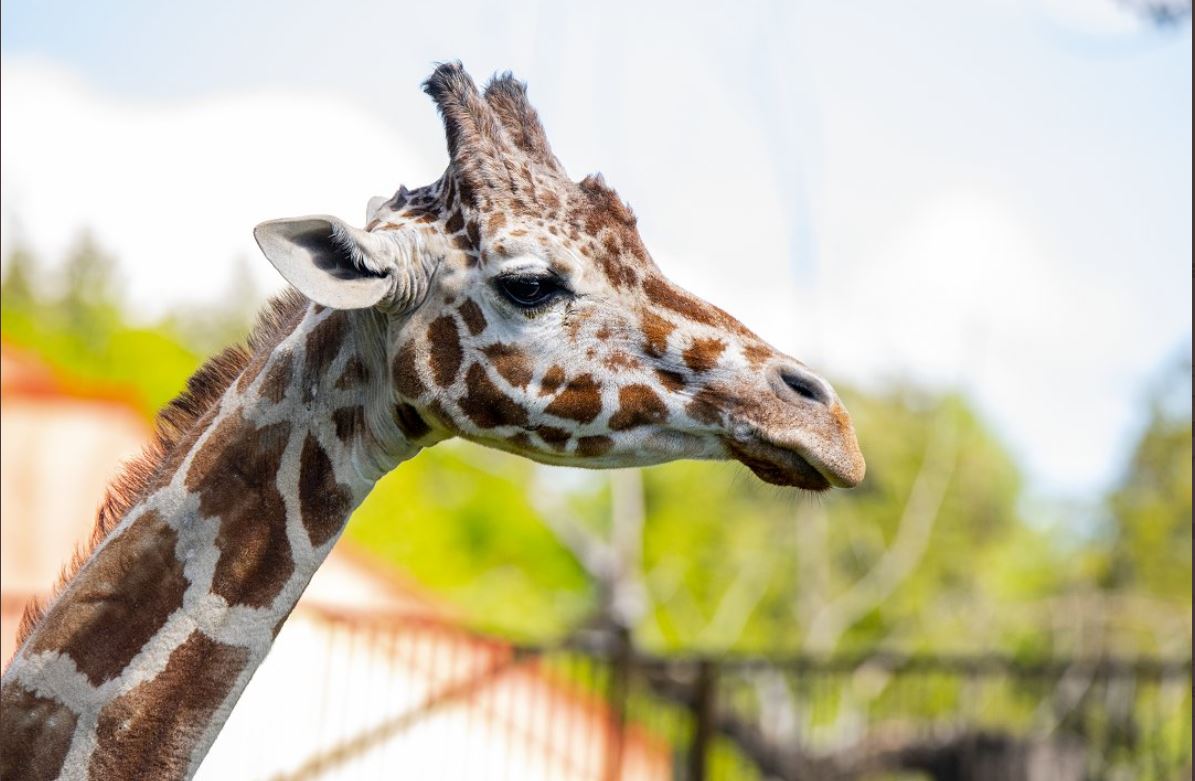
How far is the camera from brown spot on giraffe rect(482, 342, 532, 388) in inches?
131

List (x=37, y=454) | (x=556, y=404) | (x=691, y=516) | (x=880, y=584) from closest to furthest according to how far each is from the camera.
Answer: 1. (x=556, y=404)
2. (x=37, y=454)
3. (x=880, y=584)
4. (x=691, y=516)

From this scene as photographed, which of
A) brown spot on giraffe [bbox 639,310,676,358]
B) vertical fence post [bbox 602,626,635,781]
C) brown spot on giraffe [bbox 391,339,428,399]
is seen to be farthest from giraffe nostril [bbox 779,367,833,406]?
vertical fence post [bbox 602,626,635,781]

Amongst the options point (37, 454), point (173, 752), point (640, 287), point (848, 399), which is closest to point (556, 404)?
point (640, 287)

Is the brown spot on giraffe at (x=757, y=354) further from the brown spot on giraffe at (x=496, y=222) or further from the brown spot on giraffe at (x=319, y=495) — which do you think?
the brown spot on giraffe at (x=319, y=495)

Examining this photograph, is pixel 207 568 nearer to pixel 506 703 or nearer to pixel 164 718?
pixel 164 718

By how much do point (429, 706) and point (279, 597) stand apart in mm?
4769

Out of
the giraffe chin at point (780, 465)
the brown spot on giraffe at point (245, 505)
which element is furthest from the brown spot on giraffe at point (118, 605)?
the giraffe chin at point (780, 465)

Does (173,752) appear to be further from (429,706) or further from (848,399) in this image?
(848,399)

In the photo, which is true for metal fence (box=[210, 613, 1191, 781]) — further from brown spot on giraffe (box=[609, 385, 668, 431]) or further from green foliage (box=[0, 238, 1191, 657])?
green foliage (box=[0, 238, 1191, 657])

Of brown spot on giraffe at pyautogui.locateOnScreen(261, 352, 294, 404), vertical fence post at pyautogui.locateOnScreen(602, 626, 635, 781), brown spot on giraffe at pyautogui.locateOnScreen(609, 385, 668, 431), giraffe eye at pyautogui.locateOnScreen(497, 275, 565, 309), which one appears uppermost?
vertical fence post at pyautogui.locateOnScreen(602, 626, 635, 781)

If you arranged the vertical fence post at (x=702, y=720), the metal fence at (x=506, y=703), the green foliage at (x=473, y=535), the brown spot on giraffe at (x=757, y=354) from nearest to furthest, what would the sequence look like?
the brown spot on giraffe at (x=757, y=354) → the metal fence at (x=506, y=703) → the vertical fence post at (x=702, y=720) → the green foliage at (x=473, y=535)

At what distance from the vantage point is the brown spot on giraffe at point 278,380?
336 centimetres

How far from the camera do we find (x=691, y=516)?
165 feet

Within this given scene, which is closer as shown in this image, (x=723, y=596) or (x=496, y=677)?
(x=496, y=677)
